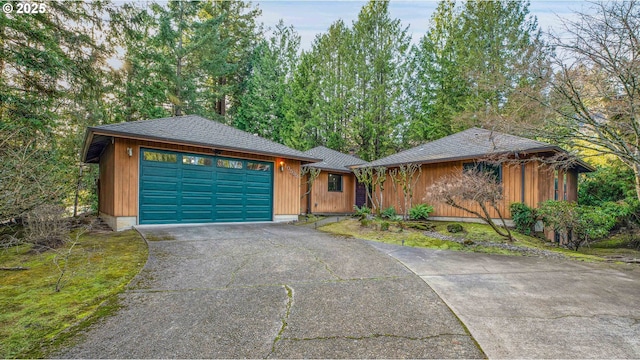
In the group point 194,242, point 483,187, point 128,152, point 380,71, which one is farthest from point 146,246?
point 380,71

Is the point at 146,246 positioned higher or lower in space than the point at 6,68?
lower

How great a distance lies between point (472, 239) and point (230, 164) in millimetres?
7402

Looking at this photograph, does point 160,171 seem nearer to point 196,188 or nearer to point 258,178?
point 196,188

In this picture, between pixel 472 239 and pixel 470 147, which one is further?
pixel 470 147

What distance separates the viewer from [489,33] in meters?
15.7

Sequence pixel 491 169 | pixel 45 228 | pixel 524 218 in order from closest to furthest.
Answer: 1. pixel 45 228
2. pixel 524 218
3. pixel 491 169

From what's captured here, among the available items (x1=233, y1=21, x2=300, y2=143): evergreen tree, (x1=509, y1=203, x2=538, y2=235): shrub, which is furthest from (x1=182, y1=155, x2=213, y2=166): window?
(x1=233, y1=21, x2=300, y2=143): evergreen tree

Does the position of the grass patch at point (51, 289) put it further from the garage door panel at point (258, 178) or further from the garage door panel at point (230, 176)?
the garage door panel at point (258, 178)

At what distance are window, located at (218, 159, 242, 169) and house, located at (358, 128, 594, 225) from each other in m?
5.93

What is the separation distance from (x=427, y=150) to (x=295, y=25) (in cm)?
1469

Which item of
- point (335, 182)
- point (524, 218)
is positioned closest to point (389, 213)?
point (335, 182)

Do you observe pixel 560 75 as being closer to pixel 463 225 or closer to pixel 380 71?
pixel 463 225

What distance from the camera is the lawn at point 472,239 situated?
6.52 m

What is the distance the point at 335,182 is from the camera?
14094 millimetres
